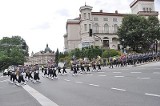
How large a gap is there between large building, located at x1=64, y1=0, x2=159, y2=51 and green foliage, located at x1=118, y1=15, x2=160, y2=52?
98.7 feet

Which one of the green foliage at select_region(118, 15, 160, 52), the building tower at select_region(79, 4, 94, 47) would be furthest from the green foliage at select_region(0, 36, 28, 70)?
the green foliage at select_region(118, 15, 160, 52)

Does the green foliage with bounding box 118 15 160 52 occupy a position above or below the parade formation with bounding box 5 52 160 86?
above

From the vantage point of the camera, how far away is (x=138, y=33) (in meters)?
78.5

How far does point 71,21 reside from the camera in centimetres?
12344

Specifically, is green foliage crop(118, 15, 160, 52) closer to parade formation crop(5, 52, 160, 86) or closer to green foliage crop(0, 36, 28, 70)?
parade formation crop(5, 52, 160, 86)

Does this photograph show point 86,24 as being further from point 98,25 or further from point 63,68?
point 63,68

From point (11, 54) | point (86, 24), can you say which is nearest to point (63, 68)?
point (86, 24)

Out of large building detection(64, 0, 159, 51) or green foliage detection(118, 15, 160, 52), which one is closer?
green foliage detection(118, 15, 160, 52)

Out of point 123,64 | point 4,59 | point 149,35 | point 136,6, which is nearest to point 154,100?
point 123,64

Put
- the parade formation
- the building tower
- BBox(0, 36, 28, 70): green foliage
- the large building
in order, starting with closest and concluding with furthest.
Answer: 1. the parade formation
2. the building tower
3. the large building
4. BBox(0, 36, 28, 70): green foliage

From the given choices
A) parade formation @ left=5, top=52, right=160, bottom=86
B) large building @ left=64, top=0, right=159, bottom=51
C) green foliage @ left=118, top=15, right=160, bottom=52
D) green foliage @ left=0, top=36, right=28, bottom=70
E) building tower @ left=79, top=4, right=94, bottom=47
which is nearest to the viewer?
parade formation @ left=5, top=52, right=160, bottom=86

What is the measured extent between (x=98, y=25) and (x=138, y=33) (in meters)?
41.6

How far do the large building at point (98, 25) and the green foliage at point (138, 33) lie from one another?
3010 cm

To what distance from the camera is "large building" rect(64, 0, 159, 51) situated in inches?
4483
